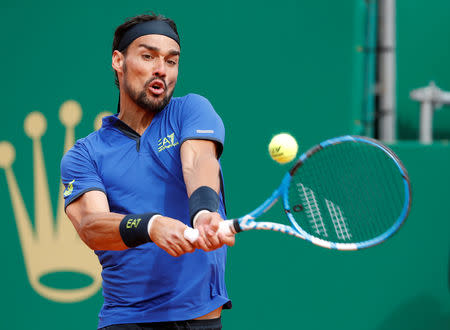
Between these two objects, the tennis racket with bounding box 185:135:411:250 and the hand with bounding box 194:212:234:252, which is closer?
the hand with bounding box 194:212:234:252

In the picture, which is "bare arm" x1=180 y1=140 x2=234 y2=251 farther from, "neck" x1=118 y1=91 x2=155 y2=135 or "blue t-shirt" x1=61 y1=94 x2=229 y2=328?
"neck" x1=118 y1=91 x2=155 y2=135

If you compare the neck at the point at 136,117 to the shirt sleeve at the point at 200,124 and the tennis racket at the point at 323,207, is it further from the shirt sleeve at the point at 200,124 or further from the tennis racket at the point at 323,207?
the tennis racket at the point at 323,207

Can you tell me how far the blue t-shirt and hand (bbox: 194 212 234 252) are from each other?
36cm

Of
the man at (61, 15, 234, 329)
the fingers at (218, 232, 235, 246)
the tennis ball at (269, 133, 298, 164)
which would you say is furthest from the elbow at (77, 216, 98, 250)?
the tennis ball at (269, 133, 298, 164)

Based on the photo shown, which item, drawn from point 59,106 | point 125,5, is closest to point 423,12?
point 125,5

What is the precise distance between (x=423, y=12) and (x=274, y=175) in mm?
2132

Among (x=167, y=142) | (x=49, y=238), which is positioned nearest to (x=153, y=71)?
(x=167, y=142)

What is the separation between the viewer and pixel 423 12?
203 inches

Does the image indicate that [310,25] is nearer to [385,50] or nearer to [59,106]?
[385,50]

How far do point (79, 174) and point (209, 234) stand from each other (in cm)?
70

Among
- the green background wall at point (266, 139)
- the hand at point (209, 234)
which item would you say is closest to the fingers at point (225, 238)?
the hand at point (209, 234)

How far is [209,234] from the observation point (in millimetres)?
2000

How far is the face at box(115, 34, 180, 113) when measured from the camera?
2.52 m

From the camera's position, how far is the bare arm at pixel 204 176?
6.59 feet
